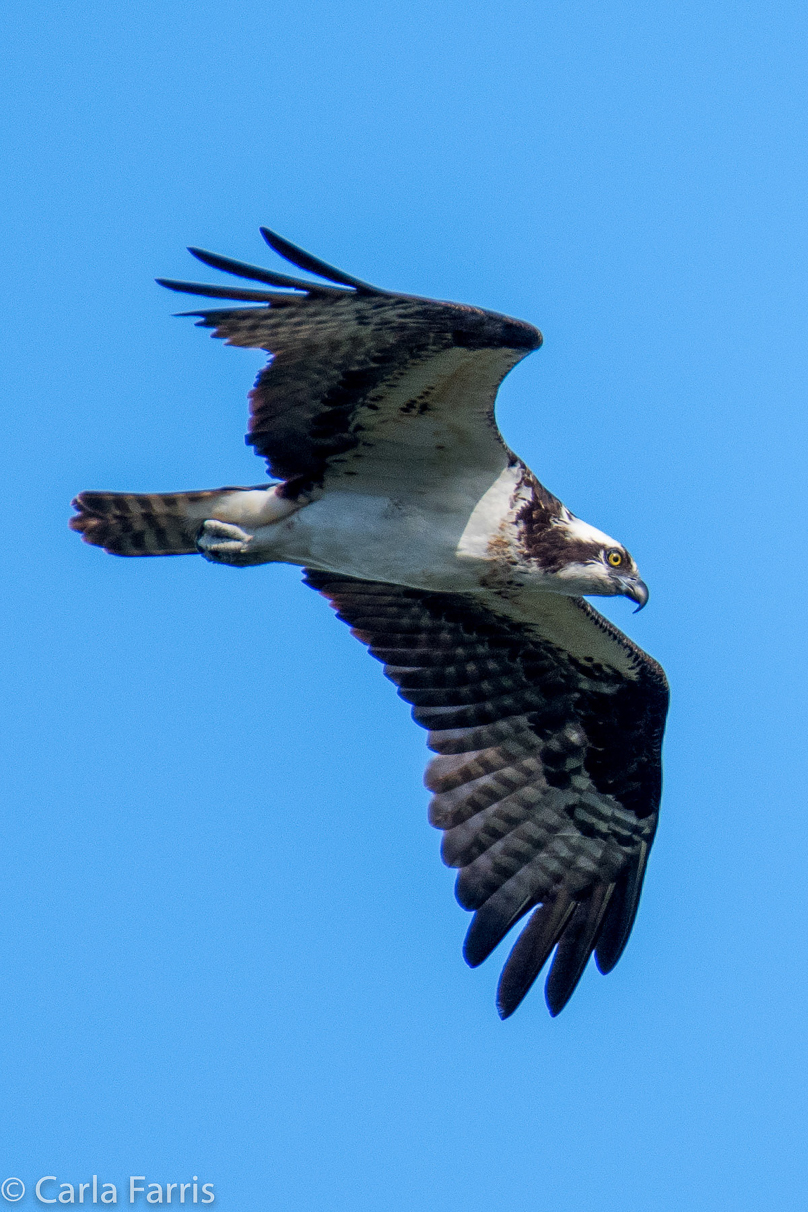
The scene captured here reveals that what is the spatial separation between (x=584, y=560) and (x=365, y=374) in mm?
1536

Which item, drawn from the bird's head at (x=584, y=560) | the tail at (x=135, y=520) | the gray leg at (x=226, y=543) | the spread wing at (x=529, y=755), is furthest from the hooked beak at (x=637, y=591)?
the tail at (x=135, y=520)

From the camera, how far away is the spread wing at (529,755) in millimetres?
9508

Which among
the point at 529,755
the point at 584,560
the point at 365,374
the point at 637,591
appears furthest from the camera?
the point at 529,755

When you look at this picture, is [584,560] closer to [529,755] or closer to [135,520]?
[529,755]

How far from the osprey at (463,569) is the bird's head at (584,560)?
11 mm

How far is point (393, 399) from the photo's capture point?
26.4 ft

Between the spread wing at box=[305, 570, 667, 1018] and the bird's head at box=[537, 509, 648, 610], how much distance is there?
86 cm

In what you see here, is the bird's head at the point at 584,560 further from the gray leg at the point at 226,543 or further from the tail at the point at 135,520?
the tail at the point at 135,520

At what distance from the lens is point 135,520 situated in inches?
346

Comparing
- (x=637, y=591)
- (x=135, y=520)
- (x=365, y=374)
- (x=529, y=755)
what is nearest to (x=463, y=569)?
(x=637, y=591)

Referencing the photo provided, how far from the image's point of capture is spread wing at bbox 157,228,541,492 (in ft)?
23.4

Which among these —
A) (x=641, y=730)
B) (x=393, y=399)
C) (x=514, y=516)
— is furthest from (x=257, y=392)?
(x=641, y=730)

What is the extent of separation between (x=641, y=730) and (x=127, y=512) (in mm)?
3435

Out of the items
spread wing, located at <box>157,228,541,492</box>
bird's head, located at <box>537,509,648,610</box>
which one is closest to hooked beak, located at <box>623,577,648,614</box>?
bird's head, located at <box>537,509,648,610</box>
